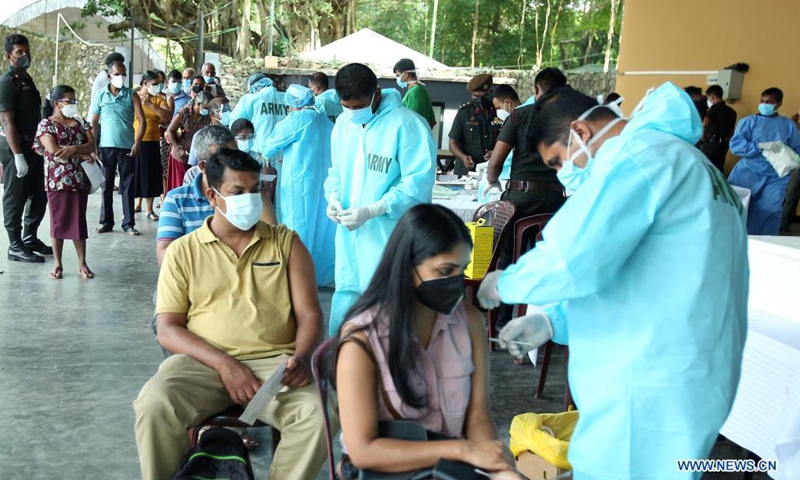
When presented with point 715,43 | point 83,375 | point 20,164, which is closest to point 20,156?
point 20,164

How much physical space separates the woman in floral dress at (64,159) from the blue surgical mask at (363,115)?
116 inches

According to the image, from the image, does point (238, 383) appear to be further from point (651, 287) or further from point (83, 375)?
point (83, 375)

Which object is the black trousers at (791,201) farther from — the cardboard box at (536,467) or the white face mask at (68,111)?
the white face mask at (68,111)

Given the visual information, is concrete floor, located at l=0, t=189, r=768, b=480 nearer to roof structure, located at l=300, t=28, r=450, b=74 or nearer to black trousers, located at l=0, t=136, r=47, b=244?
black trousers, located at l=0, t=136, r=47, b=244

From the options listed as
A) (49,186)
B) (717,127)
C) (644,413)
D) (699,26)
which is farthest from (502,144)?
(699,26)

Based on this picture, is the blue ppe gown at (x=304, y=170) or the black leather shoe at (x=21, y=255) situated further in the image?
the black leather shoe at (x=21, y=255)

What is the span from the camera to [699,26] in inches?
410

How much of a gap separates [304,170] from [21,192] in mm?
2471

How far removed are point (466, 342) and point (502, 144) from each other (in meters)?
2.76

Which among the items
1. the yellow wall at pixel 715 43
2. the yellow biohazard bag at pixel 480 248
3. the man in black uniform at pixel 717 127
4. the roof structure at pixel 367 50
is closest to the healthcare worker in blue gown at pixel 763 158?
the man in black uniform at pixel 717 127

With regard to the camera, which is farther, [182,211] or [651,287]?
[182,211]

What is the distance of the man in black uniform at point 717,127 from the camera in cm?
847

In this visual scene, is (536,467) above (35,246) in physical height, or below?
above

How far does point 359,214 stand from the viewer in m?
3.68
